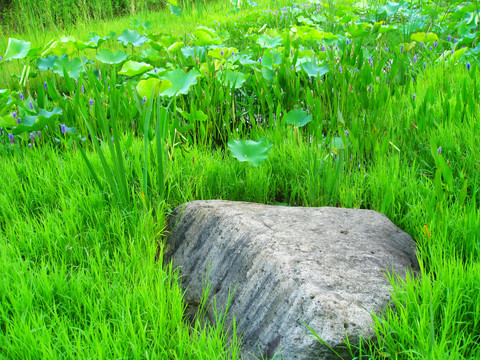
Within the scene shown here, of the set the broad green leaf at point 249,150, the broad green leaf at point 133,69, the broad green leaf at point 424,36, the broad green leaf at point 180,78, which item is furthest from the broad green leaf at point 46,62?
the broad green leaf at point 424,36

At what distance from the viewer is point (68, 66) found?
2.62m

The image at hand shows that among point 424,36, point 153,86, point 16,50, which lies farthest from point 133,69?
point 424,36

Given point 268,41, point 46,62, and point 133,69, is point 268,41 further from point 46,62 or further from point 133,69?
point 46,62

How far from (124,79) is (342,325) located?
8.88ft

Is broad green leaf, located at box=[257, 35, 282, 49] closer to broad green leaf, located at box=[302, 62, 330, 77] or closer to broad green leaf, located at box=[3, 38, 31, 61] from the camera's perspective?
broad green leaf, located at box=[302, 62, 330, 77]

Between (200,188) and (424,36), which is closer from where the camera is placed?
→ (200,188)

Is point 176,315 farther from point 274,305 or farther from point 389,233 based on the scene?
point 389,233

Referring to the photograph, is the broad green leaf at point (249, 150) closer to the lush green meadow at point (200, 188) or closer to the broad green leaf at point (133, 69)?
the lush green meadow at point (200, 188)

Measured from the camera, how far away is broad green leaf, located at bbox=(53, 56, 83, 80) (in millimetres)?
2583

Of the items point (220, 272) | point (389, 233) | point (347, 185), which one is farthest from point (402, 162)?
point (220, 272)

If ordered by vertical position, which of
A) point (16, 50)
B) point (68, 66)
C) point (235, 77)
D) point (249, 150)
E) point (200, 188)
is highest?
point (16, 50)

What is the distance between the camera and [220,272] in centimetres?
130

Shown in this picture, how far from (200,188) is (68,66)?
1527 mm

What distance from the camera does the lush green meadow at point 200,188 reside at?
1.03m
